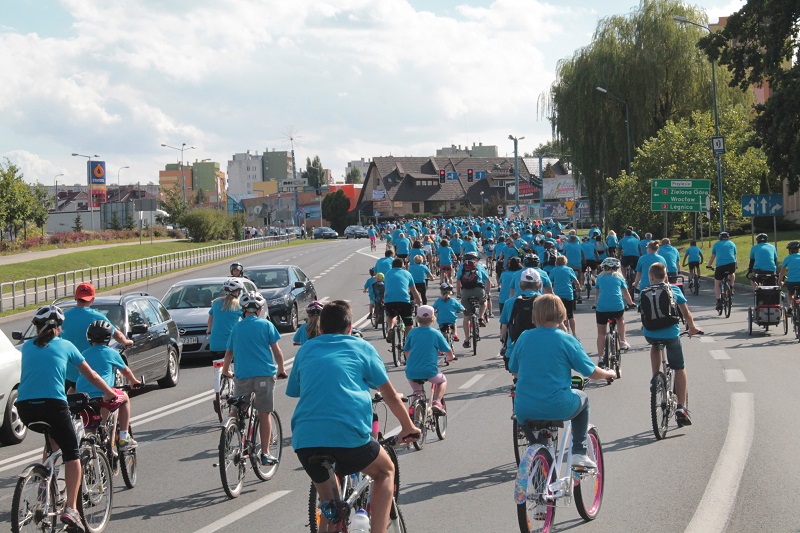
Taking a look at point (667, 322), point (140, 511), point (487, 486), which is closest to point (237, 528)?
point (140, 511)

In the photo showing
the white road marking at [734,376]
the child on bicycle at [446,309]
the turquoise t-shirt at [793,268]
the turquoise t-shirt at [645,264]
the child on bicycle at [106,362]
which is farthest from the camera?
the turquoise t-shirt at [793,268]

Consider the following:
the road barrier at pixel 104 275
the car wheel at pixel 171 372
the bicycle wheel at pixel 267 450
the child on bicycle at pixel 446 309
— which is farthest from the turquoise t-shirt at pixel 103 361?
the road barrier at pixel 104 275

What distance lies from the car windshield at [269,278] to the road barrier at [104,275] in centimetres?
1010

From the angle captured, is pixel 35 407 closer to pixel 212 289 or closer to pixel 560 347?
pixel 560 347

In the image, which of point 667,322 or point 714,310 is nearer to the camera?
point 667,322

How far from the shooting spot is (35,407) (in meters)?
7.01

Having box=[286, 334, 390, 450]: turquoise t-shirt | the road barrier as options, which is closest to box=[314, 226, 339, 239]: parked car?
the road barrier

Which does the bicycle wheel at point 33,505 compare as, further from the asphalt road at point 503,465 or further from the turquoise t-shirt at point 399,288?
the turquoise t-shirt at point 399,288

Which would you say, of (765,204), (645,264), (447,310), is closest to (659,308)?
(447,310)

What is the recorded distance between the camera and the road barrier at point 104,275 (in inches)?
1297

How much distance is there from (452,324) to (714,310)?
11.3 metres

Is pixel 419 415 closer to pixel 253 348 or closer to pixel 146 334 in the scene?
pixel 253 348

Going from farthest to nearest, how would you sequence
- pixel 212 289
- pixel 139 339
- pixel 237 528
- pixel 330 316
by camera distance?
pixel 212 289, pixel 139 339, pixel 237 528, pixel 330 316

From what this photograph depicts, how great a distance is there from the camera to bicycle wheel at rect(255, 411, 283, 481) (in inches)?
350
